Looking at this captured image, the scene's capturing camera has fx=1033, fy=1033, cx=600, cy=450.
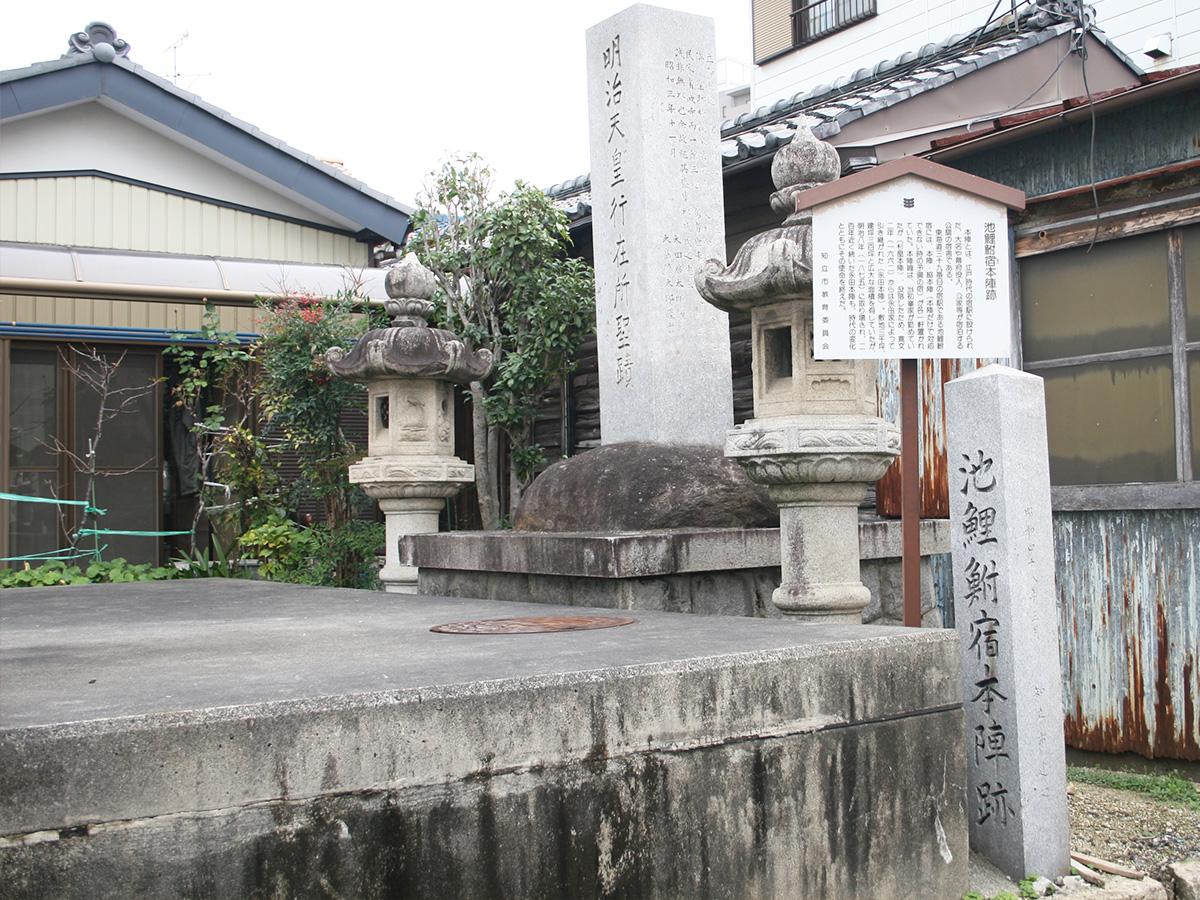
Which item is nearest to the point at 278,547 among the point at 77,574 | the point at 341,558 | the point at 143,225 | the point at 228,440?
the point at 341,558

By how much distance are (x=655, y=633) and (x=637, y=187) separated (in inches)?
135

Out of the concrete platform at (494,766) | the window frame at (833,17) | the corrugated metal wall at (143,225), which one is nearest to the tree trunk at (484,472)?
the corrugated metal wall at (143,225)

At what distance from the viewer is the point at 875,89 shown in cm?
888

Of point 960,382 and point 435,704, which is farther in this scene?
point 960,382

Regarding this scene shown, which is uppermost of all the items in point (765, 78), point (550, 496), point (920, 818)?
point (765, 78)

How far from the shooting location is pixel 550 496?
6.13 meters

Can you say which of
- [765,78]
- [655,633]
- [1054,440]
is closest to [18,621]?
[655,633]

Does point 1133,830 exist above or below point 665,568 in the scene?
below

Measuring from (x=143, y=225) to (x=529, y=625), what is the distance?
9377 millimetres

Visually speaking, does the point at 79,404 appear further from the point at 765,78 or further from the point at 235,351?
the point at 765,78

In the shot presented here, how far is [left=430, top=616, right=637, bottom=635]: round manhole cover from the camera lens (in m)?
4.08

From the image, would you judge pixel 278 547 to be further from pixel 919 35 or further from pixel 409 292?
pixel 919 35

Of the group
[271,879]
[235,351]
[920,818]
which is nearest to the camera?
[271,879]

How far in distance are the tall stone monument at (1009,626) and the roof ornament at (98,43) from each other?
10433 mm
